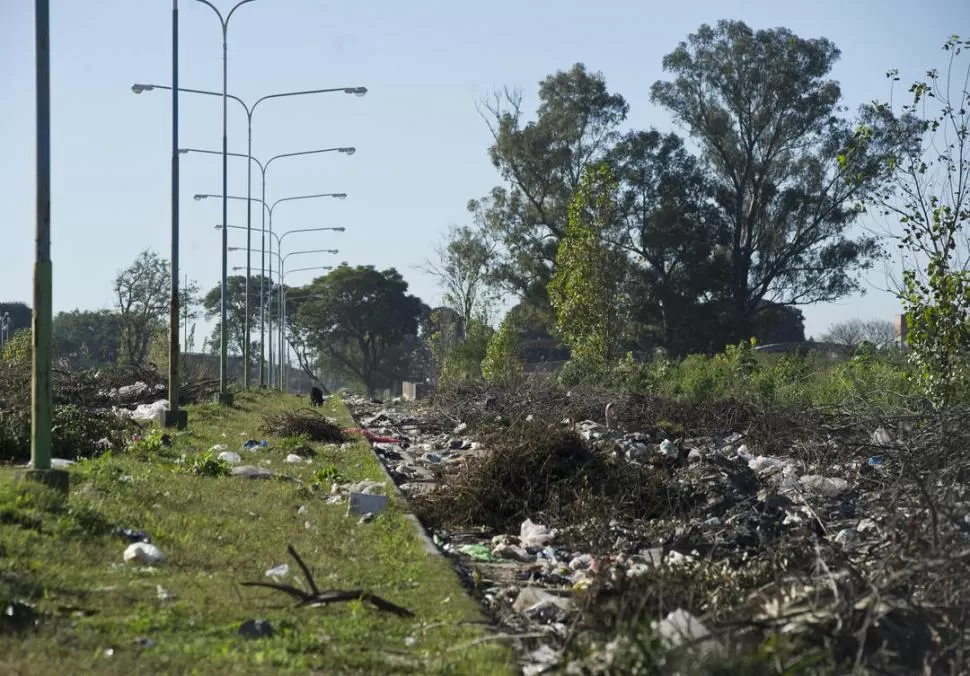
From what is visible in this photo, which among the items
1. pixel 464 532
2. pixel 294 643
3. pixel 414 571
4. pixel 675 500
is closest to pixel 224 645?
pixel 294 643

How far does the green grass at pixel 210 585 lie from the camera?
5543 millimetres

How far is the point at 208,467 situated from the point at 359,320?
70.3 meters

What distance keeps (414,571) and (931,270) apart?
926 cm

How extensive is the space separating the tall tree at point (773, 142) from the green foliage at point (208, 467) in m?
38.8

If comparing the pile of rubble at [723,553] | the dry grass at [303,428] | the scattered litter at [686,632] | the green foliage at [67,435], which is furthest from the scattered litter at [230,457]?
the scattered litter at [686,632]

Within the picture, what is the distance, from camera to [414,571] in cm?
817

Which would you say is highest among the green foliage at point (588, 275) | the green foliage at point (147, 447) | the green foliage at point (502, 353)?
the green foliage at point (588, 275)

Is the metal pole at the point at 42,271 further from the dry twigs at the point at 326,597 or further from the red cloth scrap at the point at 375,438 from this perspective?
the red cloth scrap at the point at 375,438

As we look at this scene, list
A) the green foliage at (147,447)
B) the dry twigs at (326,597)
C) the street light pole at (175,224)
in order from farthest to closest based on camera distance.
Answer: the street light pole at (175,224)
the green foliage at (147,447)
the dry twigs at (326,597)

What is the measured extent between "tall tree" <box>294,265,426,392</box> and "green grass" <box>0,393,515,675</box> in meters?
71.4

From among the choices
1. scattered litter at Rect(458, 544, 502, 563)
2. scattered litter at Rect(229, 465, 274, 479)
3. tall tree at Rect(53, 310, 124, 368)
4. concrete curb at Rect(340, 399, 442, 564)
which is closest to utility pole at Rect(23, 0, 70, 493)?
concrete curb at Rect(340, 399, 442, 564)

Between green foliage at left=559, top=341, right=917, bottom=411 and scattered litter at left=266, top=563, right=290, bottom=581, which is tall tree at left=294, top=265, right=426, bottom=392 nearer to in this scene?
green foliage at left=559, top=341, right=917, bottom=411

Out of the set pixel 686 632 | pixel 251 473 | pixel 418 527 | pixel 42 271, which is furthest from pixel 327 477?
pixel 686 632

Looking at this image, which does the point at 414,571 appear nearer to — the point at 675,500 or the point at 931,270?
the point at 675,500
